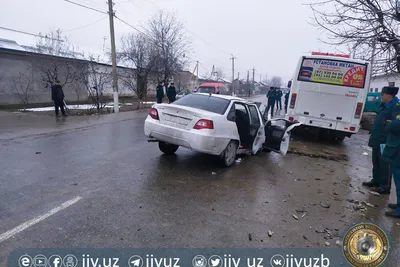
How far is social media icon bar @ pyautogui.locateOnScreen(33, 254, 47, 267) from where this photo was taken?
2.59 meters

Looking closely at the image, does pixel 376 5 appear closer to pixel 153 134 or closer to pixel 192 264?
pixel 153 134

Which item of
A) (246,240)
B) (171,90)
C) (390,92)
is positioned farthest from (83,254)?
(171,90)

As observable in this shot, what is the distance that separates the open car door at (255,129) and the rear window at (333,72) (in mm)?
3761

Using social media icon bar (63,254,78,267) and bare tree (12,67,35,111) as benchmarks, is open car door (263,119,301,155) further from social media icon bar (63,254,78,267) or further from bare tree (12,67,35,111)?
bare tree (12,67,35,111)

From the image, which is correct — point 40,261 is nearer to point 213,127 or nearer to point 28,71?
point 213,127

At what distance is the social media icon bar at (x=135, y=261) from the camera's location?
8.67 feet

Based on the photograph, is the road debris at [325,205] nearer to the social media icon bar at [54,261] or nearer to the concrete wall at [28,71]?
the social media icon bar at [54,261]

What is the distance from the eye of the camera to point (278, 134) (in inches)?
272

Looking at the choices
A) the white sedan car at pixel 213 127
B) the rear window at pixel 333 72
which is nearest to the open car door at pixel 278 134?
the white sedan car at pixel 213 127

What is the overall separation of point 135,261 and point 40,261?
0.91m

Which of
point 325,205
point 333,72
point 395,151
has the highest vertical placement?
point 333,72

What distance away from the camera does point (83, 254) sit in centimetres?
270

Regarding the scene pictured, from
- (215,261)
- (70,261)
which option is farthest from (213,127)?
(70,261)

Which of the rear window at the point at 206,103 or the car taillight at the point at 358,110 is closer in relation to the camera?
the rear window at the point at 206,103
